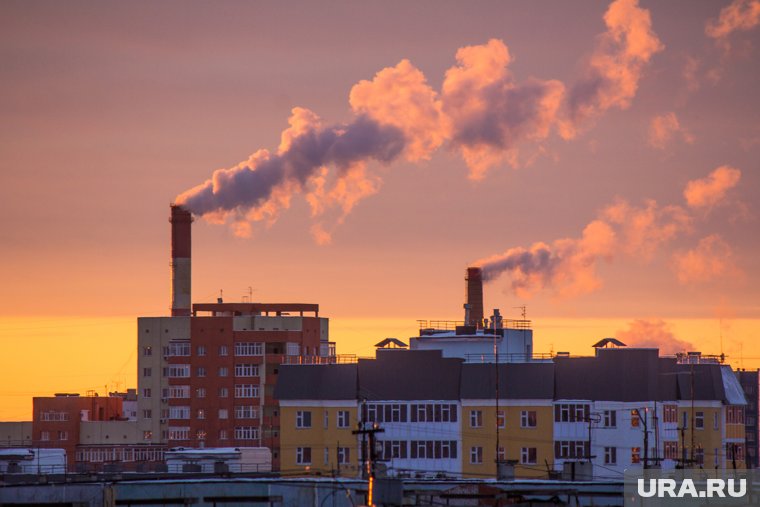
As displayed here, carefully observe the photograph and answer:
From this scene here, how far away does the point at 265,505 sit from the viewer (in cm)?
8556

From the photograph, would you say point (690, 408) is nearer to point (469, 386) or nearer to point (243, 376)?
point (469, 386)

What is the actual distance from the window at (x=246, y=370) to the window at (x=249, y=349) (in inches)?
49.1

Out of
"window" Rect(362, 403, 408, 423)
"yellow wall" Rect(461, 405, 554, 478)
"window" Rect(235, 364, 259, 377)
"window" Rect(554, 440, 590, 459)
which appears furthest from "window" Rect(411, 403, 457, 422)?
"window" Rect(235, 364, 259, 377)

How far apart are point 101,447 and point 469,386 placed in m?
75.3

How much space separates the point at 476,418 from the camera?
131 metres

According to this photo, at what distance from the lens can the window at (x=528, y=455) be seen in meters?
128

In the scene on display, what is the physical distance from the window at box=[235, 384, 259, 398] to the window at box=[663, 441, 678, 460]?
6697cm

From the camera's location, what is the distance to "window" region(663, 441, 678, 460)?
12994 cm

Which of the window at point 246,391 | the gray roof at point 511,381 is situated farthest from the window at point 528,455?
the window at point 246,391

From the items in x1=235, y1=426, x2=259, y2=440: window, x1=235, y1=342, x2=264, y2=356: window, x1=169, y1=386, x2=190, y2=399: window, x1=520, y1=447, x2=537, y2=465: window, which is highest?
x1=235, y1=342, x2=264, y2=356: window

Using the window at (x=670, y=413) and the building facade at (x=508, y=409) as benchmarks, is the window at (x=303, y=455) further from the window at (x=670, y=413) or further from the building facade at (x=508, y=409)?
the window at (x=670, y=413)

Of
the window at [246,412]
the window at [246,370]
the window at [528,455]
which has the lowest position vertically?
the window at [528,455]

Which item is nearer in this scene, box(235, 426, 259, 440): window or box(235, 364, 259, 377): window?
box(235, 426, 259, 440): window

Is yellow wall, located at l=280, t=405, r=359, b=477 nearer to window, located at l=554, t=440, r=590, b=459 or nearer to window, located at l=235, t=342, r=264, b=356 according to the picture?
window, located at l=554, t=440, r=590, b=459
